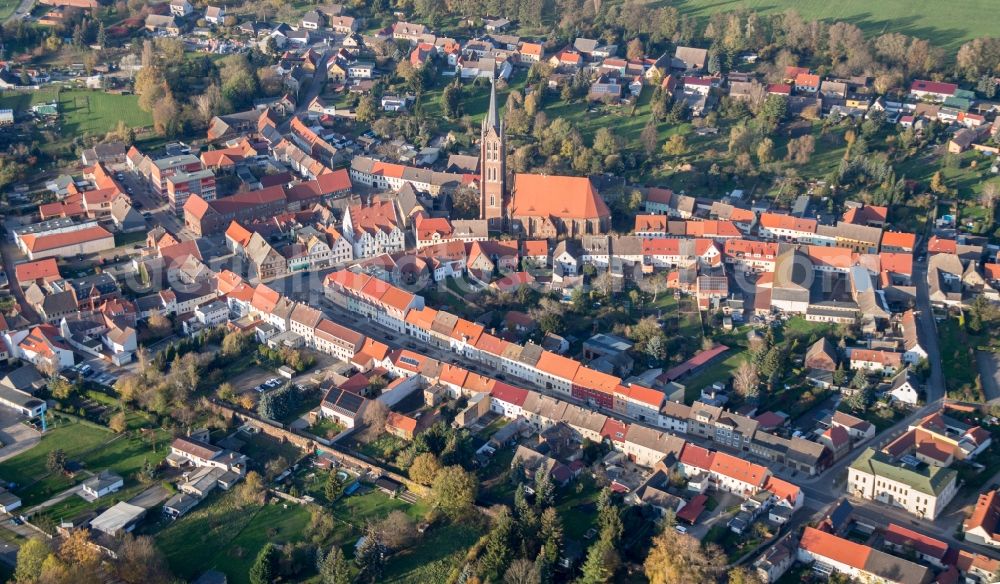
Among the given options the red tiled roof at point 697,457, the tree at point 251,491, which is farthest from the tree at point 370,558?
the red tiled roof at point 697,457

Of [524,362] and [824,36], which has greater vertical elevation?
[824,36]

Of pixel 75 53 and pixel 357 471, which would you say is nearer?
pixel 357 471

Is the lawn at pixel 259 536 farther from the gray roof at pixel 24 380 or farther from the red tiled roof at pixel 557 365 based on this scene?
the gray roof at pixel 24 380

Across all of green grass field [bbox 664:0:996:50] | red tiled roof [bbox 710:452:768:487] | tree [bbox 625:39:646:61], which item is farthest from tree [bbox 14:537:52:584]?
green grass field [bbox 664:0:996:50]

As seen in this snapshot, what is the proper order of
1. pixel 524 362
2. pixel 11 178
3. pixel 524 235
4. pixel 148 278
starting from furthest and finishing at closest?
pixel 11 178, pixel 524 235, pixel 148 278, pixel 524 362

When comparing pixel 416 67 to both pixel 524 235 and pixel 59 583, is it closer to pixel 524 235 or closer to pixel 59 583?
pixel 524 235

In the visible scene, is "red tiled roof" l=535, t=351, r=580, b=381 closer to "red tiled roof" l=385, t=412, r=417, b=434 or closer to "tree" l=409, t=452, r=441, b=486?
"red tiled roof" l=385, t=412, r=417, b=434

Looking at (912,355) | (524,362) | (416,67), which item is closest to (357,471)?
(524,362)
